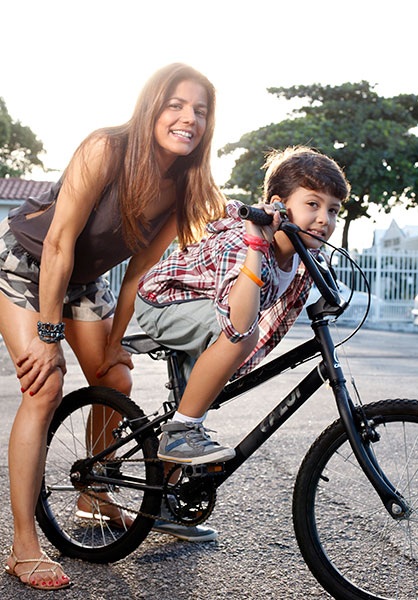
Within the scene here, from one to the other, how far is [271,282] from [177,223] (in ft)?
2.26

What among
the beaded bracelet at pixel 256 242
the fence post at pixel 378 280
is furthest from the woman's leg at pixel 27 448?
the fence post at pixel 378 280

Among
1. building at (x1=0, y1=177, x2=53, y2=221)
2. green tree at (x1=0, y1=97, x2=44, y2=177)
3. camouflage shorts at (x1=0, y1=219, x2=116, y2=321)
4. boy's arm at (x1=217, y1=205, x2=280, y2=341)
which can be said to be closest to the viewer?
boy's arm at (x1=217, y1=205, x2=280, y2=341)

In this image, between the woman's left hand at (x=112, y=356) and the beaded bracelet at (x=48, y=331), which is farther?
the woman's left hand at (x=112, y=356)

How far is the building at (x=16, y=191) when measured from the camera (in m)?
28.5

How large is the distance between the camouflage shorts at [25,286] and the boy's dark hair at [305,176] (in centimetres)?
91

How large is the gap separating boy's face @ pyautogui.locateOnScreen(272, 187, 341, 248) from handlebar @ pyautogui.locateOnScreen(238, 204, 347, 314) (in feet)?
0.29

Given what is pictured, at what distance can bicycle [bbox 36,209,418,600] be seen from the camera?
2.51 metres

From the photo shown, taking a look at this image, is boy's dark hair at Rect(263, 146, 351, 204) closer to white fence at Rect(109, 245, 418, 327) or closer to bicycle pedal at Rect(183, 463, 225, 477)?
bicycle pedal at Rect(183, 463, 225, 477)

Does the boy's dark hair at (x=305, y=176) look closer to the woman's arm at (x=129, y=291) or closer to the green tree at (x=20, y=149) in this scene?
the woman's arm at (x=129, y=291)

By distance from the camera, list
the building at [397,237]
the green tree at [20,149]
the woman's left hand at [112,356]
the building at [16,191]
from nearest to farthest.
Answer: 1. the woman's left hand at [112,356]
2. the building at [16,191]
3. the building at [397,237]
4. the green tree at [20,149]

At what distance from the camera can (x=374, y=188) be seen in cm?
2905

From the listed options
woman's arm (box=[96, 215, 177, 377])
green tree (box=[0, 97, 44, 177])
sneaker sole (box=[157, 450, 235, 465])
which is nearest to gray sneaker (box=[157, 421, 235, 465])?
sneaker sole (box=[157, 450, 235, 465])

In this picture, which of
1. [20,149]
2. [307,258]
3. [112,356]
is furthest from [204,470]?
[20,149]

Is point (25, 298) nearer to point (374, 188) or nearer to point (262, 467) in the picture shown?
point (262, 467)
